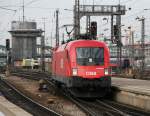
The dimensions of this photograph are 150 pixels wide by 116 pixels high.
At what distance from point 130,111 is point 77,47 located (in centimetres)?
635

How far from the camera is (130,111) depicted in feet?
58.6

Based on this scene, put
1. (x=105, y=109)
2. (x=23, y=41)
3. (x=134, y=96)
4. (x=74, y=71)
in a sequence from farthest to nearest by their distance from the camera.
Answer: (x=23, y=41), (x=74, y=71), (x=134, y=96), (x=105, y=109)

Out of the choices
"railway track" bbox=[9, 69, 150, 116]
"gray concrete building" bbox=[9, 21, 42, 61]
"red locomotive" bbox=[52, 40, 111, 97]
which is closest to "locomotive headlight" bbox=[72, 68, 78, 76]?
"red locomotive" bbox=[52, 40, 111, 97]

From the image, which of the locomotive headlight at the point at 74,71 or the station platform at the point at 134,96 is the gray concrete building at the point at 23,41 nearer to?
Answer: the locomotive headlight at the point at 74,71

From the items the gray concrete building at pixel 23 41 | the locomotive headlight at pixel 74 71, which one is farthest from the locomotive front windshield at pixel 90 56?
the gray concrete building at pixel 23 41

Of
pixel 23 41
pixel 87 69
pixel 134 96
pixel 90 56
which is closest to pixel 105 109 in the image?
pixel 134 96

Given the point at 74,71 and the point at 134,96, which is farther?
the point at 74,71

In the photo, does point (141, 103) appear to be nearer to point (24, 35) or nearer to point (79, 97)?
point (79, 97)

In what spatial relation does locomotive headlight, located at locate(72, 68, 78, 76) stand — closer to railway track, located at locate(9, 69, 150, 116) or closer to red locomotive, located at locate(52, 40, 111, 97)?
red locomotive, located at locate(52, 40, 111, 97)

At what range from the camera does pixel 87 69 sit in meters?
22.5

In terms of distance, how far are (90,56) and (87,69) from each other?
3.20 feet

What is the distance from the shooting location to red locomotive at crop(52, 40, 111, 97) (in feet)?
72.7

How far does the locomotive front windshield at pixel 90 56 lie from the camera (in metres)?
22.9

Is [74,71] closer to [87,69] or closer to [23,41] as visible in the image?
[87,69]
